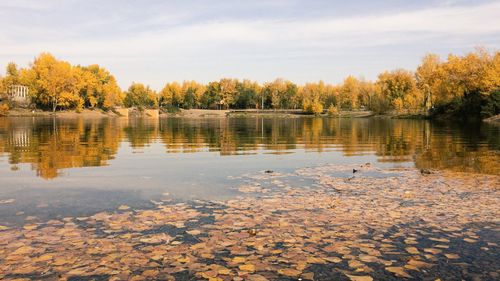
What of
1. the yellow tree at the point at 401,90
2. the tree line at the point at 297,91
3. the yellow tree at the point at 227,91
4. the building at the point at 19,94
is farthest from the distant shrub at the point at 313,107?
the building at the point at 19,94

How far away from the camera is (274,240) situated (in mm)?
8609

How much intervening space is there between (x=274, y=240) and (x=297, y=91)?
6746 inches

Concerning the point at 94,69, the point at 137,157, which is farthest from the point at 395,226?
the point at 94,69

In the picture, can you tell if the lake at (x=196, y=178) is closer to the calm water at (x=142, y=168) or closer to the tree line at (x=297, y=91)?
the calm water at (x=142, y=168)

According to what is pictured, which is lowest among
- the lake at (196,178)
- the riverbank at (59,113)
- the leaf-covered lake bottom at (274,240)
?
the leaf-covered lake bottom at (274,240)

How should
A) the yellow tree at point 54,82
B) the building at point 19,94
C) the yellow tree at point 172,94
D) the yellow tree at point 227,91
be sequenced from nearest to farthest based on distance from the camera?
the yellow tree at point 54,82 < the building at point 19,94 < the yellow tree at point 227,91 < the yellow tree at point 172,94

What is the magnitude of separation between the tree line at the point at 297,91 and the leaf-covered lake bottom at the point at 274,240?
81560mm

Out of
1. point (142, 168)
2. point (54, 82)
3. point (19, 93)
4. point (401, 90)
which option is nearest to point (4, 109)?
point (54, 82)

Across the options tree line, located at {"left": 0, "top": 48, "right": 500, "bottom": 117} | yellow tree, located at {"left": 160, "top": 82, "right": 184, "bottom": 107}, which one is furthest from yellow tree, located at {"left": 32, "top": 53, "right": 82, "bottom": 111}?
yellow tree, located at {"left": 160, "top": 82, "right": 184, "bottom": 107}

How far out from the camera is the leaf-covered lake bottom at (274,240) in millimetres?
7043

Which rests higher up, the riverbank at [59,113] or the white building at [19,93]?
the white building at [19,93]

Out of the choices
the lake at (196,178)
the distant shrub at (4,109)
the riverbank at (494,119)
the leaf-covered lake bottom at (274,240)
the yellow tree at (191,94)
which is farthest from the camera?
the yellow tree at (191,94)

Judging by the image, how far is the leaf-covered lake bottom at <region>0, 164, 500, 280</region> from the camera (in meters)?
7.04

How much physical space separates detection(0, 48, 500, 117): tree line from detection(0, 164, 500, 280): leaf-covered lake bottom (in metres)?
81.6
